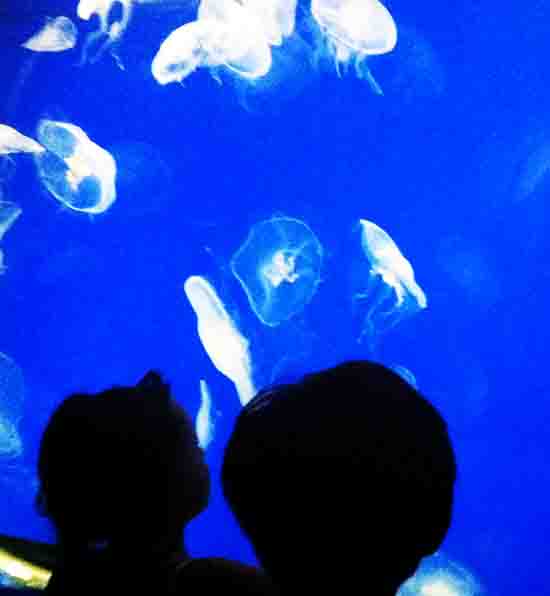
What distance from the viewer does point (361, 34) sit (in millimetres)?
1799

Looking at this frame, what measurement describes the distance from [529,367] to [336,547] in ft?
3.95

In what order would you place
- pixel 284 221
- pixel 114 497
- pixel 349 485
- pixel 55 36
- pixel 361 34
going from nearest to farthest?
pixel 349 485
pixel 114 497
pixel 361 34
pixel 284 221
pixel 55 36

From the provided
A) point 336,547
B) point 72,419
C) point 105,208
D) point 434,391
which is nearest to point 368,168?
point 434,391

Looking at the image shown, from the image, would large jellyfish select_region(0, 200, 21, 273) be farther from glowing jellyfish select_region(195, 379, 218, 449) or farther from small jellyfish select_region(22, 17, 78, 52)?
glowing jellyfish select_region(195, 379, 218, 449)

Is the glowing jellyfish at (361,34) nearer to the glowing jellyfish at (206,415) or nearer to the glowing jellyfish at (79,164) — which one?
the glowing jellyfish at (79,164)

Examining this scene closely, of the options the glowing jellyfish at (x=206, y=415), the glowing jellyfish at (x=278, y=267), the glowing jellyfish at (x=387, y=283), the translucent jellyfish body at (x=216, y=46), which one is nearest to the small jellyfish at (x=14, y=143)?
the translucent jellyfish body at (x=216, y=46)

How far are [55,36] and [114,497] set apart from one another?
1.69 m

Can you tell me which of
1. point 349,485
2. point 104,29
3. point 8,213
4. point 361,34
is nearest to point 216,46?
point 104,29

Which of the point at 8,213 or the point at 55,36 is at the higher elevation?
the point at 55,36

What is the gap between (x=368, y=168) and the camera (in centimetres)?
186

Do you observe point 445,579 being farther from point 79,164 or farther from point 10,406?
point 79,164

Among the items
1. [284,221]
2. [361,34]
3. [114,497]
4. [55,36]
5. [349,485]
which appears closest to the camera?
[349,485]

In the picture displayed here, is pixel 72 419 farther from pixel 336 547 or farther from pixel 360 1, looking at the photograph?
pixel 360 1

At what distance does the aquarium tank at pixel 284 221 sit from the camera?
1741 mm
